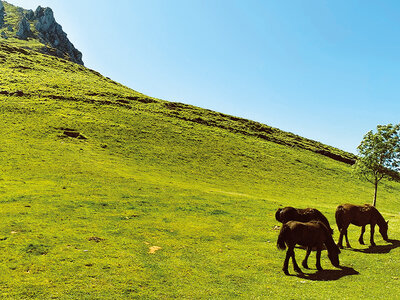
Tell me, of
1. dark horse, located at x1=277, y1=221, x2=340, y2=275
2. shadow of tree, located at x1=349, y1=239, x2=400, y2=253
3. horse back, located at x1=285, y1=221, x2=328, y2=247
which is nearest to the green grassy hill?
shadow of tree, located at x1=349, y1=239, x2=400, y2=253

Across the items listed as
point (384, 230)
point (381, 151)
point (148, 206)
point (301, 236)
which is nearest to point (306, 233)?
point (301, 236)

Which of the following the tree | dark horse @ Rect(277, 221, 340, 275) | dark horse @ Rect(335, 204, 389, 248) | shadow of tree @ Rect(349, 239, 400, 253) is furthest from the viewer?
the tree

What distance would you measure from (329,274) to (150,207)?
18.6 m

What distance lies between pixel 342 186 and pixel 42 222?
6637cm

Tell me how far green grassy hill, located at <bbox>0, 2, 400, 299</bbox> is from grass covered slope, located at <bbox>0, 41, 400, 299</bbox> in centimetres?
12

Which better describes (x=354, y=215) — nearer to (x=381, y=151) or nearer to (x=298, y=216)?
(x=298, y=216)

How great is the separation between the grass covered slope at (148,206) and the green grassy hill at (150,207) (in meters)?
0.12

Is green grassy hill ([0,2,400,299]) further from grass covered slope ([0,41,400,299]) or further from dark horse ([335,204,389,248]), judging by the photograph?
dark horse ([335,204,389,248])

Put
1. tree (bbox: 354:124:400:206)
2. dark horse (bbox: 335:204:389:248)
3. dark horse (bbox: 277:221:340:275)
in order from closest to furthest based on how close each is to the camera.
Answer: dark horse (bbox: 277:221:340:275) → dark horse (bbox: 335:204:389:248) → tree (bbox: 354:124:400:206)

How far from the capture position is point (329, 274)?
15133 millimetres

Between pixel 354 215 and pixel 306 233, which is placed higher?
pixel 354 215

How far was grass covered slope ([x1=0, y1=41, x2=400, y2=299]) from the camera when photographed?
43.7 feet

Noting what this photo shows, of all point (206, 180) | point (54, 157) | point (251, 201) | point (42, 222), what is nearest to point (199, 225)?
point (42, 222)

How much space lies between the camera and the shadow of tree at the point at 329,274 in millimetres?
14562
